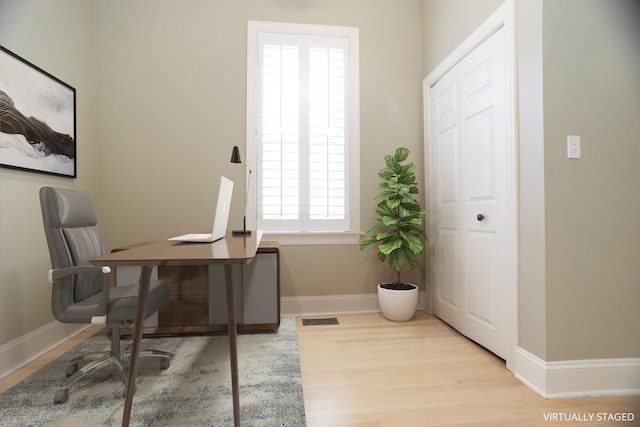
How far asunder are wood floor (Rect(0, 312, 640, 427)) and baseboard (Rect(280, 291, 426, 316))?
1.61ft

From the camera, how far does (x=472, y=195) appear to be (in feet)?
7.83

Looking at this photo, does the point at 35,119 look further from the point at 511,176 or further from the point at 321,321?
the point at 511,176

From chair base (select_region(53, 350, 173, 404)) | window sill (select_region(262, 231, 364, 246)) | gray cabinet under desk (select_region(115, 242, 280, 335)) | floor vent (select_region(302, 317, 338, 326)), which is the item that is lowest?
floor vent (select_region(302, 317, 338, 326))

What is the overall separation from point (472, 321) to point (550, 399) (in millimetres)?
781

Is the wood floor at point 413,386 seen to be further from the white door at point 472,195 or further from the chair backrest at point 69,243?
the chair backrest at point 69,243

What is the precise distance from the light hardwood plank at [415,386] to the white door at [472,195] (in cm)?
29

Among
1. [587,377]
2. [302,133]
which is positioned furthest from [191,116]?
[587,377]

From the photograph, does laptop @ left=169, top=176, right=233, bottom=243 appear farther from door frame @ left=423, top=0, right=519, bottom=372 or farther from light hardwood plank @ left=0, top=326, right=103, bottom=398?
door frame @ left=423, top=0, right=519, bottom=372

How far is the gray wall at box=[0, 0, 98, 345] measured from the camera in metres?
1.97

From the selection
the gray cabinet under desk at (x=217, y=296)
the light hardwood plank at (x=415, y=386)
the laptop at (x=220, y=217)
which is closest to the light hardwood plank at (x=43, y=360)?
the gray cabinet under desk at (x=217, y=296)

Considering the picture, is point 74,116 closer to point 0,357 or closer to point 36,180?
point 36,180

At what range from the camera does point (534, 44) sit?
1.73m

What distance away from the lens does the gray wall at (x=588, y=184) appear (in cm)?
167

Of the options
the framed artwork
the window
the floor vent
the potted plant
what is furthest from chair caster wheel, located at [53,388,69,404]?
the potted plant
